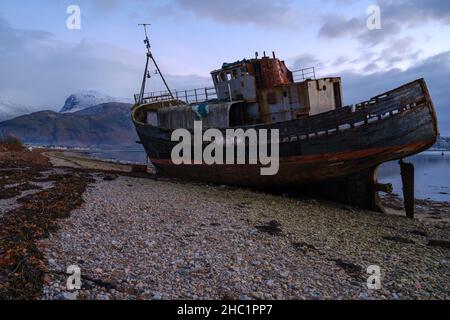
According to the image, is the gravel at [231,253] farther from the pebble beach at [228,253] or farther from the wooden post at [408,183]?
the wooden post at [408,183]

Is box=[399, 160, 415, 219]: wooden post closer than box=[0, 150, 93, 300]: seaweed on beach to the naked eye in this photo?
No

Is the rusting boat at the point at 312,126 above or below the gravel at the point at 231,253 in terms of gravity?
above

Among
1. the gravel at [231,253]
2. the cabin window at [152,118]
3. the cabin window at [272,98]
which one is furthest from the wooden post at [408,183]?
the cabin window at [152,118]

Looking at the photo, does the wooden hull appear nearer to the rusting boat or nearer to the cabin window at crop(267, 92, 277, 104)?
the rusting boat

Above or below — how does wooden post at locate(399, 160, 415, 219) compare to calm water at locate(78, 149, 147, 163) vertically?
below

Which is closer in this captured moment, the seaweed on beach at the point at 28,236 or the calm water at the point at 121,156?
the seaweed on beach at the point at 28,236

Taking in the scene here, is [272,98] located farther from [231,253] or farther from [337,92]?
[231,253]

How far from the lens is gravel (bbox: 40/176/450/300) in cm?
687

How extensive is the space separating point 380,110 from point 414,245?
6.87 metres

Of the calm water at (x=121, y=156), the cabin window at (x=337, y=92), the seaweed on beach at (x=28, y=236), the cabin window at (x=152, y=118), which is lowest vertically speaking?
the seaweed on beach at (x=28, y=236)

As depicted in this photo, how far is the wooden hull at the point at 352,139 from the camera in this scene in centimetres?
1538

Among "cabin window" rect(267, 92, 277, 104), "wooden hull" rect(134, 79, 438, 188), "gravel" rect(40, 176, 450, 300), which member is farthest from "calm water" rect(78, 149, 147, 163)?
"gravel" rect(40, 176, 450, 300)

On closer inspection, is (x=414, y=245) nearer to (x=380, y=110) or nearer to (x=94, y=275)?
(x=380, y=110)

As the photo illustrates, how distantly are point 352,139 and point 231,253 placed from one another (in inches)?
400
